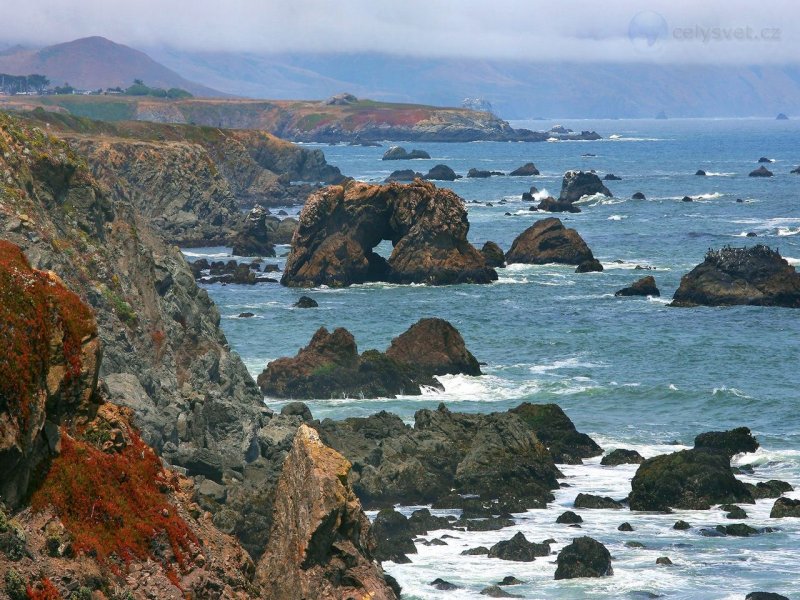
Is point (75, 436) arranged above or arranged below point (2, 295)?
below

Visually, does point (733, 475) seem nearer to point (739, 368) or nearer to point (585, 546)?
point (585, 546)

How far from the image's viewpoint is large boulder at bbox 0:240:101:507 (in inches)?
674

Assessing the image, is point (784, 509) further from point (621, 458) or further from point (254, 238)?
point (254, 238)

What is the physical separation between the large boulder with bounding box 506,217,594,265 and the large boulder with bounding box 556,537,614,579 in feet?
224

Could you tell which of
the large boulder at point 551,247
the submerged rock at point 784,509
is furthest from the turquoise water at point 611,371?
the large boulder at point 551,247

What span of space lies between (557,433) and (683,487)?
831cm

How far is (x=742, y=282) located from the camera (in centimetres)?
8319

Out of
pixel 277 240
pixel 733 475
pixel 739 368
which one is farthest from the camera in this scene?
pixel 277 240

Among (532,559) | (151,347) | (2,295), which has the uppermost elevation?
(2,295)

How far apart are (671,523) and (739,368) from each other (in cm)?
2647

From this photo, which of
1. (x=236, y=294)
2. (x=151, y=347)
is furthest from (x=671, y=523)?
(x=236, y=294)

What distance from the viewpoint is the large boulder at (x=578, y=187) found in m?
160

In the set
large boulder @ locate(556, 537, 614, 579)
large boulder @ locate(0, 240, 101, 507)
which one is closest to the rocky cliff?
large boulder @ locate(556, 537, 614, 579)

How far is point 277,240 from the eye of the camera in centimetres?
11912
